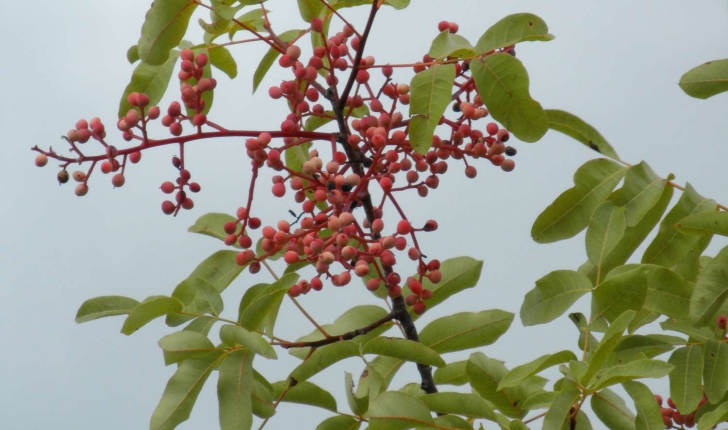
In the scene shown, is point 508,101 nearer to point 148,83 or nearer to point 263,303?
point 263,303

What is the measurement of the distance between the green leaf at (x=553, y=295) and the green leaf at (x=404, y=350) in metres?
0.19

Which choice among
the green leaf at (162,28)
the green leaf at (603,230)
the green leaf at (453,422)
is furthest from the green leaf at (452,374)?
the green leaf at (162,28)

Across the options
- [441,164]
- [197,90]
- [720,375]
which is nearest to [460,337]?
[441,164]

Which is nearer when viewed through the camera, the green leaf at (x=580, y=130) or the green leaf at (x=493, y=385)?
the green leaf at (x=493, y=385)

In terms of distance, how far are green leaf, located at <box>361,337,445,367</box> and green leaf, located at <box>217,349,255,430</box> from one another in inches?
8.0

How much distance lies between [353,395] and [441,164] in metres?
0.48

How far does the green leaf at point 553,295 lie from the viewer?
143 cm

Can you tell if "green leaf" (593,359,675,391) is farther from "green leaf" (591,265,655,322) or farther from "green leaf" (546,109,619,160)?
"green leaf" (546,109,619,160)

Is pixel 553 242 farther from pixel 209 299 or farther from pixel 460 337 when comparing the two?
pixel 209 299

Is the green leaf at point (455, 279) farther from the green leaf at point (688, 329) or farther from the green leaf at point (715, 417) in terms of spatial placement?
the green leaf at point (715, 417)

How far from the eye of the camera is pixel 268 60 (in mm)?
1808

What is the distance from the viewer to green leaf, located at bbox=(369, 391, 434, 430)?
1.32 metres

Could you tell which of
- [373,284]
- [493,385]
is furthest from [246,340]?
[493,385]

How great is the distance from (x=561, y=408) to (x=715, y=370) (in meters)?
0.43
